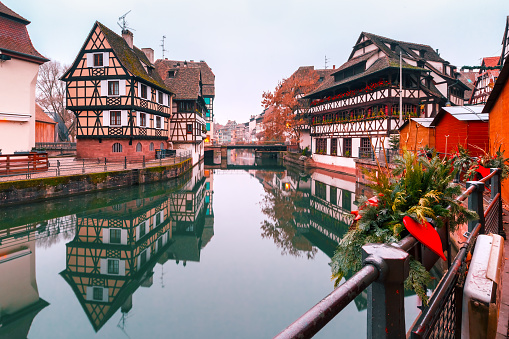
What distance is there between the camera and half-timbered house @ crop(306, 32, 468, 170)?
1055 inches

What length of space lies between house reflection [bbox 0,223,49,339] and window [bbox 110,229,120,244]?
2527 millimetres

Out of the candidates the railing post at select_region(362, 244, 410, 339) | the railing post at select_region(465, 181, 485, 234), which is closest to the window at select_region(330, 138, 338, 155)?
the railing post at select_region(465, 181, 485, 234)

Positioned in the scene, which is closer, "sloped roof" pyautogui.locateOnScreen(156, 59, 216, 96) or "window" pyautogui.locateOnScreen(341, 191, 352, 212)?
"window" pyautogui.locateOnScreen(341, 191, 352, 212)

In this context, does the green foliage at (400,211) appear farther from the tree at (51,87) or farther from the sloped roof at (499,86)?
the tree at (51,87)

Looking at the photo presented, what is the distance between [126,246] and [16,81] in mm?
16515

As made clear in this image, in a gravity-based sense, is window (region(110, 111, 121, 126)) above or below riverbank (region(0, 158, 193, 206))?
above

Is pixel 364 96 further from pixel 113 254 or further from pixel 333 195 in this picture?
Result: pixel 113 254

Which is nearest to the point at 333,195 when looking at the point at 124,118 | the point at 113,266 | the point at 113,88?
the point at 113,266

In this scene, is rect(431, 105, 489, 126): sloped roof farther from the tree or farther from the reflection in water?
the tree

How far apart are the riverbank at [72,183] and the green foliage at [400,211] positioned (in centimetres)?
1783

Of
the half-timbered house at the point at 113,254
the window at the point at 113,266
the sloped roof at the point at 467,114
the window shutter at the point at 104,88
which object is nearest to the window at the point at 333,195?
the sloped roof at the point at 467,114

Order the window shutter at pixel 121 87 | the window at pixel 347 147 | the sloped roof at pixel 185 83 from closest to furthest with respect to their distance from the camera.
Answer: the window shutter at pixel 121 87
the window at pixel 347 147
the sloped roof at pixel 185 83

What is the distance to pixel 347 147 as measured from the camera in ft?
104

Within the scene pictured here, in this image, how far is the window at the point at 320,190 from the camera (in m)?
22.0
